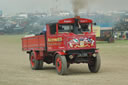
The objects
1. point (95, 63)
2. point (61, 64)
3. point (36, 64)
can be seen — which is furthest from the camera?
point (36, 64)

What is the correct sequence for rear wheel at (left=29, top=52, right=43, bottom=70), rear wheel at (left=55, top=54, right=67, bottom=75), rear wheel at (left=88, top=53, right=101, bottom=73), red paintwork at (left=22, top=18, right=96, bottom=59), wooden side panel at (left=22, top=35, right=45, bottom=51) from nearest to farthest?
rear wheel at (left=55, top=54, right=67, bottom=75), red paintwork at (left=22, top=18, right=96, bottom=59), rear wheel at (left=88, top=53, right=101, bottom=73), wooden side panel at (left=22, top=35, right=45, bottom=51), rear wheel at (left=29, top=52, right=43, bottom=70)

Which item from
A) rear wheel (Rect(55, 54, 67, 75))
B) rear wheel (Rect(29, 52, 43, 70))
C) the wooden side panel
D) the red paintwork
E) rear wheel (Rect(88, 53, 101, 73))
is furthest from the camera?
rear wheel (Rect(29, 52, 43, 70))

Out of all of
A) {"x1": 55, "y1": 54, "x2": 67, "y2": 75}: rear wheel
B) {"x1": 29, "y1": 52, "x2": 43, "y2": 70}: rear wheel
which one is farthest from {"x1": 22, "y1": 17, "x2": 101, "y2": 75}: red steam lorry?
{"x1": 29, "y1": 52, "x2": 43, "y2": 70}: rear wheel

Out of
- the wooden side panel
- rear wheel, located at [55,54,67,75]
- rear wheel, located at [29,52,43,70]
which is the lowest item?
rear wheel, located at [29,52,43,70]

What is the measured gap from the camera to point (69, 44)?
14.6 m

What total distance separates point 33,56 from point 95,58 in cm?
369

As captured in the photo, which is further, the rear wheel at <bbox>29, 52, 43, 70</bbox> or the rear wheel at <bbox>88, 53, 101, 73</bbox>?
the rear wheel at <bbox>29, 52, 43, 70</bbox>

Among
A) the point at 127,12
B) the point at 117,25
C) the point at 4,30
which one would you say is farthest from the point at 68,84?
the point at 4,30

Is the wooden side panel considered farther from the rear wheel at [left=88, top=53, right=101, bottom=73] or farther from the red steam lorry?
the rear wheel at [left=88, top=53, right=101, bottom=73]

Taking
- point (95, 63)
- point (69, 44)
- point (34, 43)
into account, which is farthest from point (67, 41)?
point (34, 43)

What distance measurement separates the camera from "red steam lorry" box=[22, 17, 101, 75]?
1463 centimetres

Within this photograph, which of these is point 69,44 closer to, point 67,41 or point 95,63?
point 67,41

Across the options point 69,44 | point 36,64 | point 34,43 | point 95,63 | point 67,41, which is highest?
point 67,41

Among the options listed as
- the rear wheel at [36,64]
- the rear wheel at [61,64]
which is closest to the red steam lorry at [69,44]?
the rear wheel at [61,64]
